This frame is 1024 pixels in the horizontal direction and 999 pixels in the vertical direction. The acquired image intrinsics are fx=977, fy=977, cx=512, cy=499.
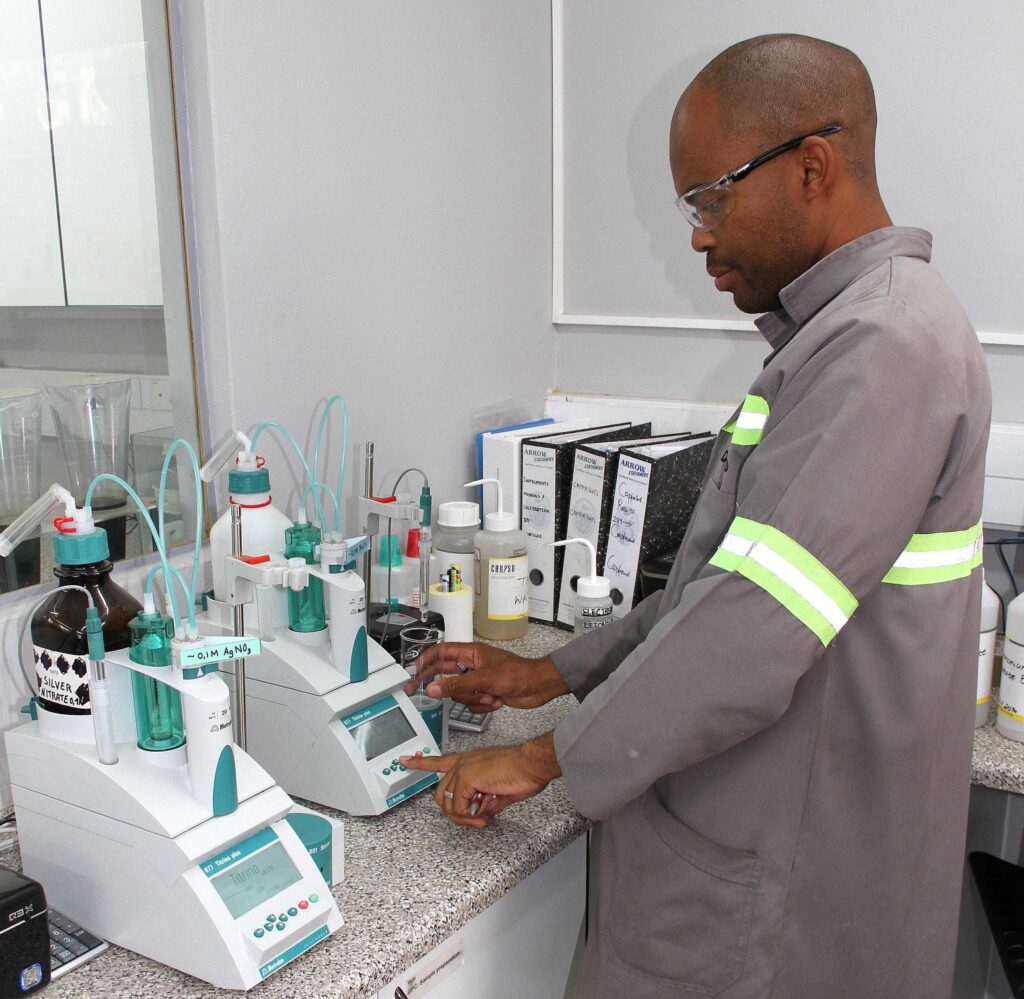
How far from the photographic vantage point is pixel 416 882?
3.56 ft

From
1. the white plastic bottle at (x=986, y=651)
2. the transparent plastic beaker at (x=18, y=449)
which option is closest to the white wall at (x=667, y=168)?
the white plastic bottle at (x=986, y=651)

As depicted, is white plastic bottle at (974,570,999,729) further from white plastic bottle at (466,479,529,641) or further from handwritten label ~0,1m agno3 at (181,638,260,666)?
handwritten label ~0,1m agno3 at (181,638,260,666)

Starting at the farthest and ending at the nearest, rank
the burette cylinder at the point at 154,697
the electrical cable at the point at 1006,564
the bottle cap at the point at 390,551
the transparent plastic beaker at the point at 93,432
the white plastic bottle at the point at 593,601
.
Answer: the electrical cable at the point at 1006,564, the white plastic bottle at the point at 593,601, the bottle cap at the point at 390,551, the transparent plastic beaker at the point at 93,432, the burette cylinder at the point at 154,697

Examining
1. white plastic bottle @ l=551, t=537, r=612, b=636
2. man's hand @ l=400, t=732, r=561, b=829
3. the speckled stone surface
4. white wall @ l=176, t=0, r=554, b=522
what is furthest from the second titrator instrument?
the speckled stone surface

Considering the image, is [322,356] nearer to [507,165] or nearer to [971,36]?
[507,165]

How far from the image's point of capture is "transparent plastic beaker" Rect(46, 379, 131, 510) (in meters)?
1.32

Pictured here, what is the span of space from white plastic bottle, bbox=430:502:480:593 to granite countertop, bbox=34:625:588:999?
45 centimetres

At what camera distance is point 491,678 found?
138 centimetres

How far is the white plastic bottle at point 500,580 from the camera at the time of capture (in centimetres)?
178

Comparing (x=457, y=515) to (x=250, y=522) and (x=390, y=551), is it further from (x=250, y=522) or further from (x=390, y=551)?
(x=250, y=522)

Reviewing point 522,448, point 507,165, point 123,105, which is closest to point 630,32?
point 507,165

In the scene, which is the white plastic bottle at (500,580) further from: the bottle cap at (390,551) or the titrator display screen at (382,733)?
the titrator display screen at (382,733)

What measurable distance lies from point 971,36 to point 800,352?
116 cm

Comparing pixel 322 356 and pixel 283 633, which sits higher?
pixel 322 356
